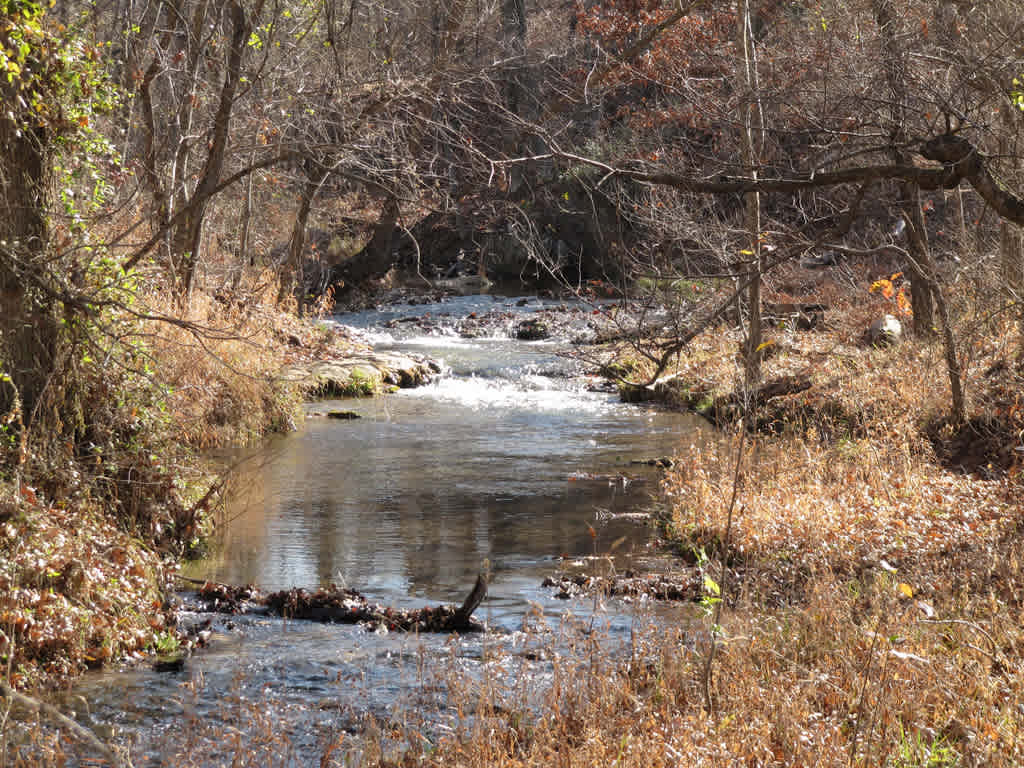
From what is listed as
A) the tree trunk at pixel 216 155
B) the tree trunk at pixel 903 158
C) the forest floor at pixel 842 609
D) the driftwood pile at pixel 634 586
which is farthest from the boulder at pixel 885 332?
the tree trunk at pixel 216 155

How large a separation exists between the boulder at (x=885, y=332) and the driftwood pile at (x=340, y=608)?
10.9 m

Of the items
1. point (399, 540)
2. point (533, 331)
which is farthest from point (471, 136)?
Result: point (533, 331)

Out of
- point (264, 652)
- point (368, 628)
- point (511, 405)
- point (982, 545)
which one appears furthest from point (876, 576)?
point (511, 405)

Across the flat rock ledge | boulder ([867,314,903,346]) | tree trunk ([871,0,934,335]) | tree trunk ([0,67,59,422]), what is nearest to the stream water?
the flat rock ledge

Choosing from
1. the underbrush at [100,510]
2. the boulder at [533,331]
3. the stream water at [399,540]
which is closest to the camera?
the stream water at [399,540]

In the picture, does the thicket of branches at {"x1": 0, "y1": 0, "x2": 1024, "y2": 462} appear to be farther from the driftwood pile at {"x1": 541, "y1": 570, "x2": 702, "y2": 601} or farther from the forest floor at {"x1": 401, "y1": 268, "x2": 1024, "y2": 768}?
the driftwood pile at {"x1": 541, "y1": 570, "x2": 702, "y2": 601}

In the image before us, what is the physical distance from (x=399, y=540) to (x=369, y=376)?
366 inches

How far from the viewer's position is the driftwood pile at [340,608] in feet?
23.6

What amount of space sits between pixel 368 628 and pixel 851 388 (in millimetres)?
8859

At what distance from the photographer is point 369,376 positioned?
1856cm

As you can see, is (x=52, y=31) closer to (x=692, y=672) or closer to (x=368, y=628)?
(x=368, y=628)

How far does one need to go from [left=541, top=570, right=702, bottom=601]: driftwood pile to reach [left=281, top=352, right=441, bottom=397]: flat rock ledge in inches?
358

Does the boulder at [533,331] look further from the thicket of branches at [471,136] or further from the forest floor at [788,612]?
the forest floor at [788,612]

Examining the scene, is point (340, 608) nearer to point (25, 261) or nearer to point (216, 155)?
point (25, 261)
